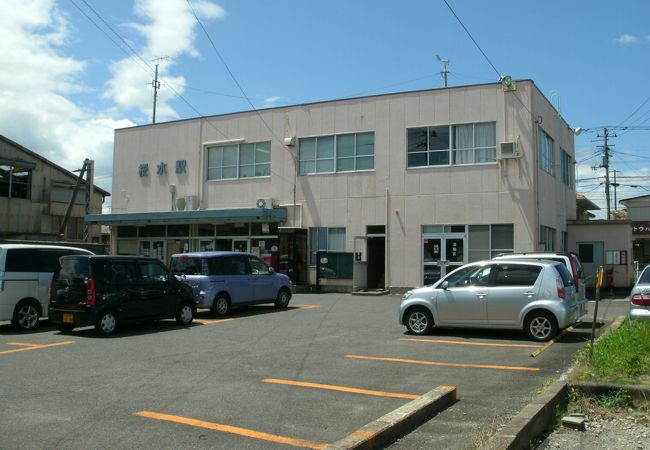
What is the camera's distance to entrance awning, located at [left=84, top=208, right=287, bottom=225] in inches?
990

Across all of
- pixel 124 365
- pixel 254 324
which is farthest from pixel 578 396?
pixel 254 324

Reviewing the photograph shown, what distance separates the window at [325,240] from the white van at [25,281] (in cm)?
1288

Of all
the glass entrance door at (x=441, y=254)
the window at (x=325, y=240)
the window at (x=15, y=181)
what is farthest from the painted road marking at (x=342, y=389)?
the window at (x=15, y=181)

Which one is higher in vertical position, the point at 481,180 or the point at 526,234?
the point at 481,180

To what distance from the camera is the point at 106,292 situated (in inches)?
492

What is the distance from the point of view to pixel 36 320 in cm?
1352

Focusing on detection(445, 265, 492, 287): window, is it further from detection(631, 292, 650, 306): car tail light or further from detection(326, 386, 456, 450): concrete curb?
detection(326, 386, 456, 450): concrete curb

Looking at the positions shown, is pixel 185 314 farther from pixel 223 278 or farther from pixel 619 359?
pixel 619 359

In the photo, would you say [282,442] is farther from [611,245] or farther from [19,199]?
[19,199]

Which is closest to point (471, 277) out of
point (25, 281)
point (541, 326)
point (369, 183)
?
point (541, 326)

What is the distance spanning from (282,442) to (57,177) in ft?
131

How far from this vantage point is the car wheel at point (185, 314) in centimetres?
1417

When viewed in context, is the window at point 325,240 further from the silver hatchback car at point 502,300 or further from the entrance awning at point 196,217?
the silver hatchback car at point 502,300

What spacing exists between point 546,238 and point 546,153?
3.64 metres
